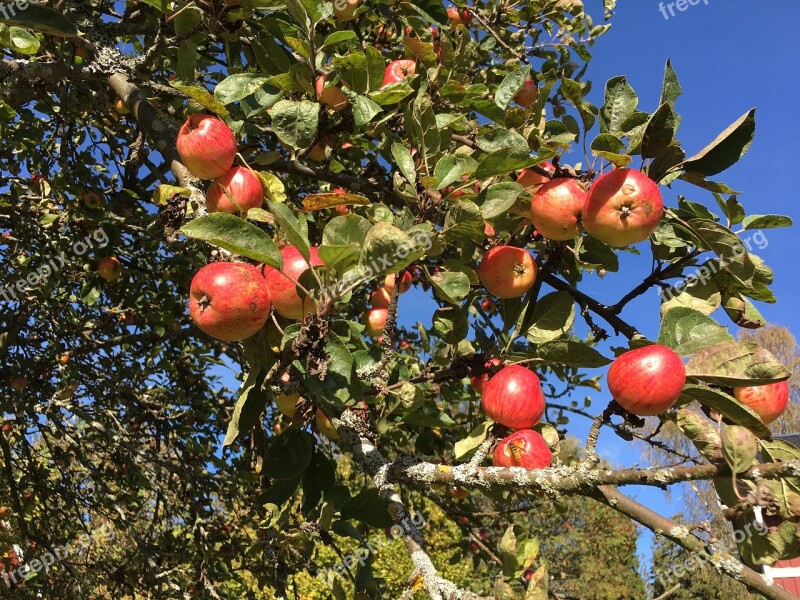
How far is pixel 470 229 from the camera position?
5.69ft

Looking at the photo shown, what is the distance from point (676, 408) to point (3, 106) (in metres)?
3.01

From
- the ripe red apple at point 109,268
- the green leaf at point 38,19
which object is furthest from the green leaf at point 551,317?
the ripe red apple at point 109,268

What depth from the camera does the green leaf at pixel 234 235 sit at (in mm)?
1269

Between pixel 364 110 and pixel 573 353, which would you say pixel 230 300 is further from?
pixel 573 353

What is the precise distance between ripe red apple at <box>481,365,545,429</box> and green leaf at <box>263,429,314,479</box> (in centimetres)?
67

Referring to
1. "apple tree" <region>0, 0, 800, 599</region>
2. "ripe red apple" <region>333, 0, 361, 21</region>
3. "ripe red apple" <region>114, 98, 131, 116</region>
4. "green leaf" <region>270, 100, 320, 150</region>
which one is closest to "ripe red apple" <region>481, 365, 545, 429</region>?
"apple tree" <region>0, 0, 800, 599</region>

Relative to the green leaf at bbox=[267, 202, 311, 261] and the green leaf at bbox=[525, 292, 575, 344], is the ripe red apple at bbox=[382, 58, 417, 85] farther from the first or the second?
the green leaf at bbox=[267, 202, 311, 261]

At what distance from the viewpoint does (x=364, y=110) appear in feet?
6.08

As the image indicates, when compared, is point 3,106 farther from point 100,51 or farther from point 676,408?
point 676,408

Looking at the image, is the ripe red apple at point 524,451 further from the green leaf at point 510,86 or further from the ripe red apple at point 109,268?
the ripe red apple at point 109,268

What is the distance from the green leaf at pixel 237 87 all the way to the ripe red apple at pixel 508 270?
975 millimetres

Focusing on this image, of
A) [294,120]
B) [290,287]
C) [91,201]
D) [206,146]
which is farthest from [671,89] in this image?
[91,201]

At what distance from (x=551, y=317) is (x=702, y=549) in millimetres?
1040

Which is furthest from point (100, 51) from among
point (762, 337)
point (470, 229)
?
point (762, 337)
